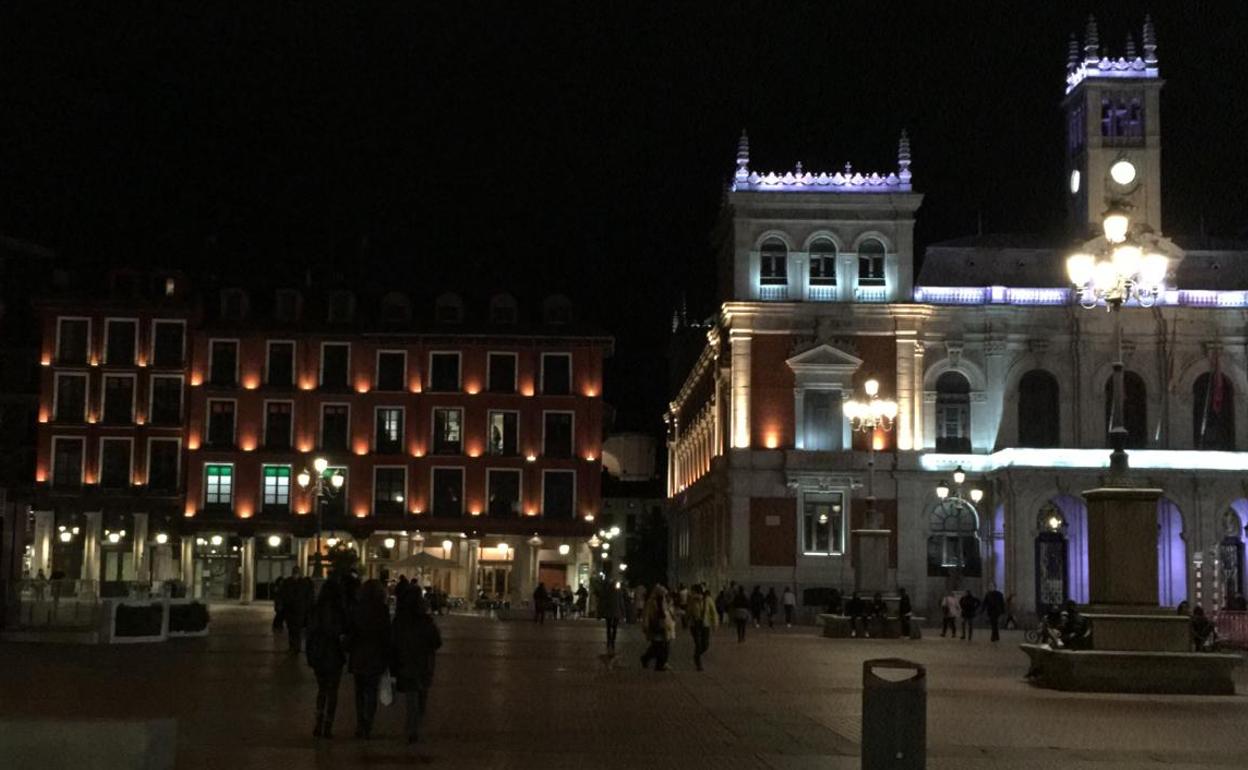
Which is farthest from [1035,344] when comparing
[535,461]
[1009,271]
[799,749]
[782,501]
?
[799,749]

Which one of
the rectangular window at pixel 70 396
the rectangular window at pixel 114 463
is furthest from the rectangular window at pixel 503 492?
the rectangular window at pixel 70 396

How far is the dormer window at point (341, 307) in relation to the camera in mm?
84438

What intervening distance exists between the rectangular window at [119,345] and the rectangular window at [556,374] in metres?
19.7

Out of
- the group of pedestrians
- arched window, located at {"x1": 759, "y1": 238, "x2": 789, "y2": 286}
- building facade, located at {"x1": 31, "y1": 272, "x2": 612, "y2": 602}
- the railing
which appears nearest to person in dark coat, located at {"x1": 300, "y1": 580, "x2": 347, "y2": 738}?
the group of pedestrians

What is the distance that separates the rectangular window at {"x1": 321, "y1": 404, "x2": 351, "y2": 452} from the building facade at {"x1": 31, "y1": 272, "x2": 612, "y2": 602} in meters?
0.11

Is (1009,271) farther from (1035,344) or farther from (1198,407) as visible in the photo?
(1198,407)

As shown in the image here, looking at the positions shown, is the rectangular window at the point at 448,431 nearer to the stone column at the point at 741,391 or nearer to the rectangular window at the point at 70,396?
the rectangular window at the point at 70,396

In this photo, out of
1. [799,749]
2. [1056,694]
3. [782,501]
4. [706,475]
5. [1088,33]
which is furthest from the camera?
[706,475]

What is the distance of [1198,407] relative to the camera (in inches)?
2842

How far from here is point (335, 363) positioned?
8319 cm

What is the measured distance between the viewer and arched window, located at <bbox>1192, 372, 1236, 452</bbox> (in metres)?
71.4

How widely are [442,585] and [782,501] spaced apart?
20.4 metres

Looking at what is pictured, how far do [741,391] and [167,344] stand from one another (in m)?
29.5

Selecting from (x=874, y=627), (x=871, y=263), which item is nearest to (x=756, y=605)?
(x=874, y=627)
